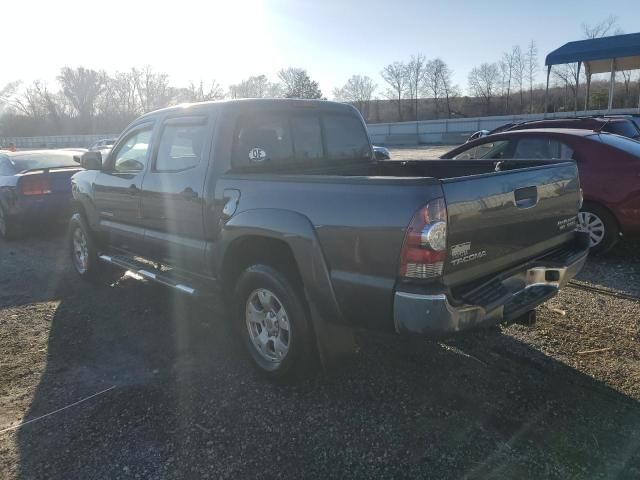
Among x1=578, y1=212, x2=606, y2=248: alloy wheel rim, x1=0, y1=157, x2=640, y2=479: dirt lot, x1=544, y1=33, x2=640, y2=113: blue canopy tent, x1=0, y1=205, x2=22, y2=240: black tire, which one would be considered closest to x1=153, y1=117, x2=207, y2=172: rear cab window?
x1=0, y1=157, x2=640, y2=479: dirt lot

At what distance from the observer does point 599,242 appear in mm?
6371

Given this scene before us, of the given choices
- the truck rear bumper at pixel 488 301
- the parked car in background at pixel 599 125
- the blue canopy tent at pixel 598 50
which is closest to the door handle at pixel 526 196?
the truck rear bumper at pixel 488 301

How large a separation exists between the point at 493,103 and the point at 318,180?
2702 inches

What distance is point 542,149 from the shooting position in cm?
707

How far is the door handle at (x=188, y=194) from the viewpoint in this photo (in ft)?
13.3

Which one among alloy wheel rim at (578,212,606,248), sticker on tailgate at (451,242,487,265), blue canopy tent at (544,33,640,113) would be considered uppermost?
blue canopy tent at (544,33,640,113)

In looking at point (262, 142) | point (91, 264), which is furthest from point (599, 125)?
point (91, 264)

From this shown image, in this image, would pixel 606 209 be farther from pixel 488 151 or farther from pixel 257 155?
pixel 257 155

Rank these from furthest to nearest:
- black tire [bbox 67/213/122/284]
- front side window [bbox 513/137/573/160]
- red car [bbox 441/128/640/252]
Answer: front side window [bbox 513/137/573/160], red car [bbox 441/128/640/252], black tire [bbox 67/213/122/284]

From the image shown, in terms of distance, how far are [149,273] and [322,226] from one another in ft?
7.96

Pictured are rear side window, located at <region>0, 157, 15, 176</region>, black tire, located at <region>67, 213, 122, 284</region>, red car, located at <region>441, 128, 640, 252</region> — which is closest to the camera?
black tire, located at <region>67, 213, 122, 284</region>

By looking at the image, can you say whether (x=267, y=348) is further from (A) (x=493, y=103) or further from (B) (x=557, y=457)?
(A) (x=493, y=103)

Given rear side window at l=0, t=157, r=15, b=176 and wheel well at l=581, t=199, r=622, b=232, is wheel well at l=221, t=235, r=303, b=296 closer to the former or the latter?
wheel well at l=581, t=199, r=622, b=232

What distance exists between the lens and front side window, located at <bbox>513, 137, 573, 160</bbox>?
22.3ft
